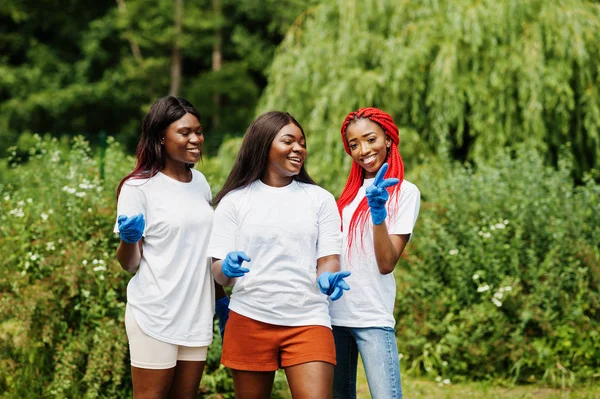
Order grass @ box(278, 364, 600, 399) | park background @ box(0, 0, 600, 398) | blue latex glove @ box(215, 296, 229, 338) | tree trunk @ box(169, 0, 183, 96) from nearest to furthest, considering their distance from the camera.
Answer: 1. blue latex glove @ box(215, 296, 229, 338)
2. park background @ box(0, 0, 600, 398)
3. grass @ box(278, 364, 600, 399)
4. tree trunk @ box(169, 0, 183, 96)

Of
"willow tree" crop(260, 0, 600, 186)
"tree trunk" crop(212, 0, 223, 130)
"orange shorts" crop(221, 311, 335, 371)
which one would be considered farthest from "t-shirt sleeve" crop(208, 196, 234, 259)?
"tree trunk" crop(212, 0, 223, 130)

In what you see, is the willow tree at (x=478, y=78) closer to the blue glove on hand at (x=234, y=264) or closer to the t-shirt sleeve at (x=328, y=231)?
the t-shirt sleeve at (x=328, y=231)

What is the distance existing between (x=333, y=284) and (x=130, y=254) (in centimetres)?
73

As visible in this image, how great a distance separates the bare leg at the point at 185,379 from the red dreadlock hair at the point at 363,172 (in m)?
0.69

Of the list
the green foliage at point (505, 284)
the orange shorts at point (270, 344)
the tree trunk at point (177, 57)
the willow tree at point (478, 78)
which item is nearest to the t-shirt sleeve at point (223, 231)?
the orange shorts at point (270, 344)

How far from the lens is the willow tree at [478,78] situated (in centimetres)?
A: 673

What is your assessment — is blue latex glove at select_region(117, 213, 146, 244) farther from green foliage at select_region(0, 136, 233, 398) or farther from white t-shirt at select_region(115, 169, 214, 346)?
green foliage at select_region(0, 136, 233, 398)

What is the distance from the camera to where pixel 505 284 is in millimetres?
4480

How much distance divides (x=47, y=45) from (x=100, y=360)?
17641 mm

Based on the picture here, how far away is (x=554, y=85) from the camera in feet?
21.7

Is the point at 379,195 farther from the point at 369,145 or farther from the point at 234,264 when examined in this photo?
the point at 234,264

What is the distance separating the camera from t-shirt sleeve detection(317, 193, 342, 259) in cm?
252

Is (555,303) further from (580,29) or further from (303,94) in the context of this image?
(303,94)

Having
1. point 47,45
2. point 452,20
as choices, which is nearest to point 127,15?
point 47,45
